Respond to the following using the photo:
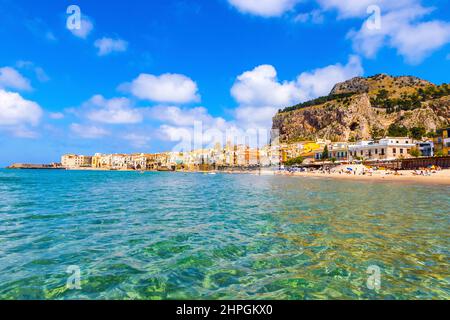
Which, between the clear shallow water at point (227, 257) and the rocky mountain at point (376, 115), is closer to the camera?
the clear shallow water at point (227, 257)

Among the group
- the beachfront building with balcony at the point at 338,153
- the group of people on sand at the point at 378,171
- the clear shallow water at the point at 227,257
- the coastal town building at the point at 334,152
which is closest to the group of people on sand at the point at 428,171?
the group of people on sand at the point at 378,171

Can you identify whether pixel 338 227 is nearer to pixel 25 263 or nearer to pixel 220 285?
pixel 220 285

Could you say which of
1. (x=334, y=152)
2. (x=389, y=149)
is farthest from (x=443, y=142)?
(x=334, y=152)

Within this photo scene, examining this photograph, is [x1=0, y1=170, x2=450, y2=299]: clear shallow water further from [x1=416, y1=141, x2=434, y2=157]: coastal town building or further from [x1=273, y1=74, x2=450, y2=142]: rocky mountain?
[x1=273, y1=74, x2=450, y2=142]: rocky mountain

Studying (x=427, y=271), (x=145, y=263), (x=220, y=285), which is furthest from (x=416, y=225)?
(x=145, y=263)

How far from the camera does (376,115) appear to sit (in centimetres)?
16338

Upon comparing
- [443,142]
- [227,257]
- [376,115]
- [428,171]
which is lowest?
[227,257]

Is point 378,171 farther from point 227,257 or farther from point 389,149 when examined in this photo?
point 227,257

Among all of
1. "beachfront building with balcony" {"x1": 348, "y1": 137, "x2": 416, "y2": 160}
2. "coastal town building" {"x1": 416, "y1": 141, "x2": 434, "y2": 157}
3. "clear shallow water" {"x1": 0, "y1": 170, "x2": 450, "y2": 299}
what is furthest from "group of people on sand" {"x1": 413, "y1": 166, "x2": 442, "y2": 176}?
"clear shallow water" {"x1": 0, "y1": 170, "x2": 450, "y2": 299}

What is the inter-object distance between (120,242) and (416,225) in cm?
1266

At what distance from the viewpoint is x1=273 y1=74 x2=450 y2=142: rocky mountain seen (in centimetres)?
14475

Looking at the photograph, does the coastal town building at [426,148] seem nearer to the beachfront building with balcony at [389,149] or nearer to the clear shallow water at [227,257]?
the beachfront building with balcony at [389,149]

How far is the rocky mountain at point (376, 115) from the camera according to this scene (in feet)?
475
